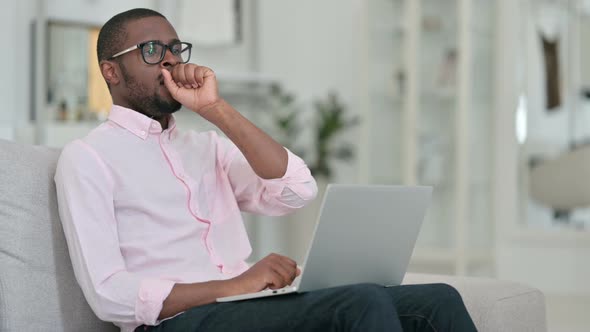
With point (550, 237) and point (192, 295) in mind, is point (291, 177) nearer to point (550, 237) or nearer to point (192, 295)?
point (192, 295)

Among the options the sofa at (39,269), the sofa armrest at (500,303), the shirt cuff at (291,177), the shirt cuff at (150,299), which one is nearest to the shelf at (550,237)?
the sofa armrest at (500,303)

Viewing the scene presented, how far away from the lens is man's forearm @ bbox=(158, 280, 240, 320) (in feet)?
5.41

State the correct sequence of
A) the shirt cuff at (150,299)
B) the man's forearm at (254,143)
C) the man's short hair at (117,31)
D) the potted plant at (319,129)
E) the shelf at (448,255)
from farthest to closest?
1. the potted plant at (319,129)
2. the shelf at (448,255)
3. the man's short hair at (117,31)
4. the man's forearm at (254,143)
5. the shirt cuff at (150,299)

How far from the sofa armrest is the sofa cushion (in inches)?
29.7

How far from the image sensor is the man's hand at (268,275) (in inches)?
65.2

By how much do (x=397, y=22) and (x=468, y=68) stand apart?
546 mm

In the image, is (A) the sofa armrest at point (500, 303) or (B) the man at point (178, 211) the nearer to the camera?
(B) the man at point (178, 211)

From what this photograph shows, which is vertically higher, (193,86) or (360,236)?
(193,86)

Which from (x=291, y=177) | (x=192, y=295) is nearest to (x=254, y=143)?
(x=291, y=177)

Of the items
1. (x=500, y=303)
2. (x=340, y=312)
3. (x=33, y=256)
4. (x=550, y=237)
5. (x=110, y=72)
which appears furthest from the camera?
(x=550, y=237)

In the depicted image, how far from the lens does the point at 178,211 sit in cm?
187

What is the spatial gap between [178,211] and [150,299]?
0.92 feet

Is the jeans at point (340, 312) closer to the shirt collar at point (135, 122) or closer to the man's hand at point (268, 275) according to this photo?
the man's hand at point (268, 275)

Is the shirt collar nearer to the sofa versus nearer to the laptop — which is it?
the sofa
